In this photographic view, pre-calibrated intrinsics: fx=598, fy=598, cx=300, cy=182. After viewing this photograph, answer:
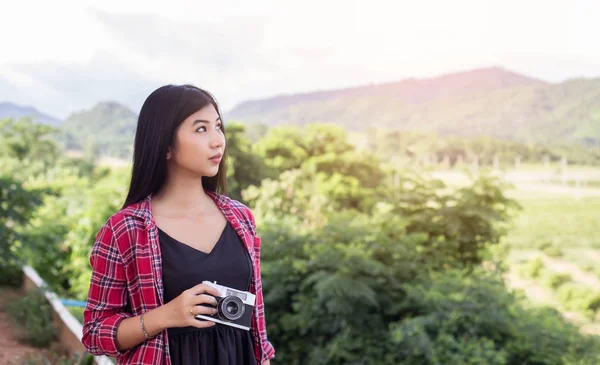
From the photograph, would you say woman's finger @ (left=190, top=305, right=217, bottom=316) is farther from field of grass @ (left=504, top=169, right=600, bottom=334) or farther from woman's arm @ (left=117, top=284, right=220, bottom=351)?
field of grass @ (left=504, top=169, right=600, bottom=334)

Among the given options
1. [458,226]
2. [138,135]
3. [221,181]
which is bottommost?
[458,226]

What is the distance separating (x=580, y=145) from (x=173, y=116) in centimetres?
1432

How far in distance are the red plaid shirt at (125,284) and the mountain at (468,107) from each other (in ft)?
41.5

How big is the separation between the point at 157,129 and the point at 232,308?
398mm

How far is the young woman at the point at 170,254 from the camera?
1.18 metres

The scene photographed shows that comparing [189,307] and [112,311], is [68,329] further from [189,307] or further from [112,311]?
[189,307]

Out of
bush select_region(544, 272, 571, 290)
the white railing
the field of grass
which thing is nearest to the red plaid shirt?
the white railing

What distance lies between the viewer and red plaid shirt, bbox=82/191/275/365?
1.18m

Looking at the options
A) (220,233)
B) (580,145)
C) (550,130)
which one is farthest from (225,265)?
(550,130)

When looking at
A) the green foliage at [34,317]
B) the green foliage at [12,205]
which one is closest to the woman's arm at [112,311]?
the green foliage at [34,317]

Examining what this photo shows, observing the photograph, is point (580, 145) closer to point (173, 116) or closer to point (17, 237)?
point (17, 237)

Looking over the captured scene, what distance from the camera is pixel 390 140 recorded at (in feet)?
66.9

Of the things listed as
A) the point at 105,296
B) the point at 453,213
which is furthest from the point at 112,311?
the point at 453,213

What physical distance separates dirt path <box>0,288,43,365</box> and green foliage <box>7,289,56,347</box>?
5 cm
